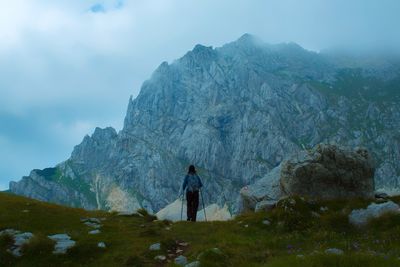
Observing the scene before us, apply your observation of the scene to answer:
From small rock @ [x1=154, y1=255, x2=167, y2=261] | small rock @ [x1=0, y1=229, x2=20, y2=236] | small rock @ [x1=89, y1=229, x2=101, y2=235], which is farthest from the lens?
small rock @ [x1=89, y1=229, x2=101, y2=235]

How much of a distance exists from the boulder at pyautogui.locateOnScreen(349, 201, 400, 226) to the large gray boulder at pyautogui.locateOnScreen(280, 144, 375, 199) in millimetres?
7350

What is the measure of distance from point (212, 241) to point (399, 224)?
9.14m

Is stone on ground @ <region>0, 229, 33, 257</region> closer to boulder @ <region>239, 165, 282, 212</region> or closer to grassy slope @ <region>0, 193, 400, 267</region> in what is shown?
grassy slope @ <region>0, 193, 400, 267</region>

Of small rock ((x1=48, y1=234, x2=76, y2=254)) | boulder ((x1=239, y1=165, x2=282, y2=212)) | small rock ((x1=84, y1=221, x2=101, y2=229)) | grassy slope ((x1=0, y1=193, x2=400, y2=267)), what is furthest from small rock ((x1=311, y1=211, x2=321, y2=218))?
small rock ((x1=84, y1=221, x2=101, y2=229))

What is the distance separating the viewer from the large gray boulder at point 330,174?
106 ft

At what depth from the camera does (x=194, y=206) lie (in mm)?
34281

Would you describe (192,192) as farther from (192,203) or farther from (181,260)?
(181,260)

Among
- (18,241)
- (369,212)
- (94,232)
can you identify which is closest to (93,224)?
(94,232)

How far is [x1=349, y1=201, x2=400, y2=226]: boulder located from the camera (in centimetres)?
2298

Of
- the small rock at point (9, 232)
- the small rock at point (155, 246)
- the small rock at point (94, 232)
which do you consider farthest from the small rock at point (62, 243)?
the small rock at point (155, 246)

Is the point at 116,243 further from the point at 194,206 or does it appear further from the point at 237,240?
the point at 194,206

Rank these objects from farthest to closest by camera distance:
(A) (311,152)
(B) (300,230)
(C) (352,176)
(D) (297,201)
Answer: (A) (311,152)
(C) (352,176)
(D) (297,201)
(B) (300,230)

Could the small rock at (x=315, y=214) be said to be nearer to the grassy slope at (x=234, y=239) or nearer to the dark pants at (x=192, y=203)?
the grassy slope at (x=234, y=239)

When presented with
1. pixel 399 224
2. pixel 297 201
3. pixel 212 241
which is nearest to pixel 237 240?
pixel 212 241
